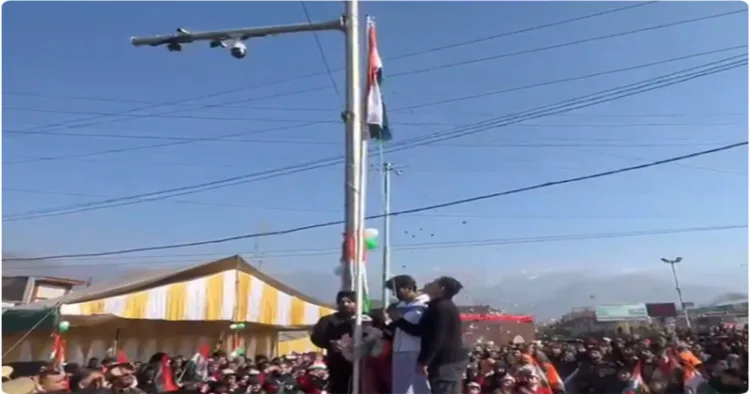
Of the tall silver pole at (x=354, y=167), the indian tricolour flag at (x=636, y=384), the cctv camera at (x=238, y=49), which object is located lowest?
the indian tricolour flag at (x=636, y=384)

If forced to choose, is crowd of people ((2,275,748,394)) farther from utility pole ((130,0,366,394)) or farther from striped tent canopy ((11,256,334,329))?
striped tent canopy ((11,256,334,329))

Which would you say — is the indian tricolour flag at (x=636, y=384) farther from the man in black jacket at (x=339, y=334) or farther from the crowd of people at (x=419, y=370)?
the man in black jacket at (x=339, y=334)

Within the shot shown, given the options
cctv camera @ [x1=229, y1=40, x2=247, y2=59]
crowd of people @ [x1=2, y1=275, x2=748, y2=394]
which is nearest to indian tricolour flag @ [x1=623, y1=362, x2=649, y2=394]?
crowd of people @ [x1=2, y1=275, x2=748, y2=394]

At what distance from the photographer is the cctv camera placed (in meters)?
6.86

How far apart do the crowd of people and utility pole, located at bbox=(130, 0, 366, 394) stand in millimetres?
Answer: 239

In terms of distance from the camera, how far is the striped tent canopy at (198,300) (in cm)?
1251

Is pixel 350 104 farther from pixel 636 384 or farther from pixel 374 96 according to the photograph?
pixel 636 384

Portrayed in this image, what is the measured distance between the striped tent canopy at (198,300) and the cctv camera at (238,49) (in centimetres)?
709

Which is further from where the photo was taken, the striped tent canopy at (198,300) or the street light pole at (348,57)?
the striped tent canopy at (198,300)

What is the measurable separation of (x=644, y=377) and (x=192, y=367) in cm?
953

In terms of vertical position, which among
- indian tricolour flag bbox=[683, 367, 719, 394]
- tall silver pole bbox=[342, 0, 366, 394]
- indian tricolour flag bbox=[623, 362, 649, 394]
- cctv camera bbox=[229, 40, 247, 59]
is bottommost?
indian tricolour flag bbox=[623, 362, 649, 394]

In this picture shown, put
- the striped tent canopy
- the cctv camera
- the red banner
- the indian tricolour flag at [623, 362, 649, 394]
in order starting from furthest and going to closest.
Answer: the red banner, the striped tent canopy, the indian tricolour flag at [623, 362, 649, 394], the cctv camera

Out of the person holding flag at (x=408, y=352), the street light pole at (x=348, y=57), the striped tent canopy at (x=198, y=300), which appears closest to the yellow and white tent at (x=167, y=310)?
the striped tent canopy at (x=198, y=300)

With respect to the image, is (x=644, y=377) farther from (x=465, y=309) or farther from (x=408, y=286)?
(x=465, y=309)
